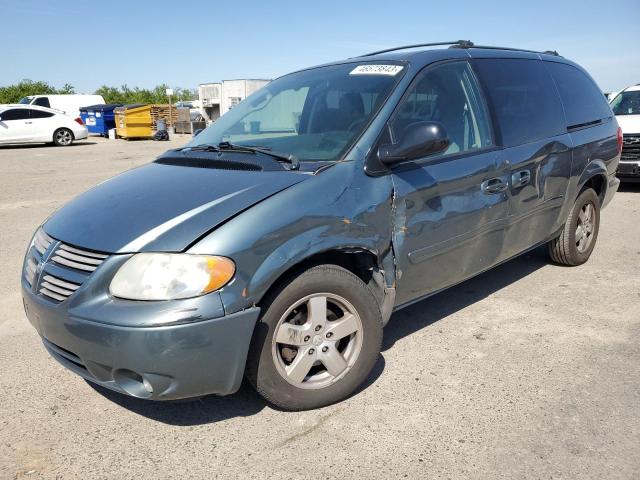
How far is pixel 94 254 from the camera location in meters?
2.49

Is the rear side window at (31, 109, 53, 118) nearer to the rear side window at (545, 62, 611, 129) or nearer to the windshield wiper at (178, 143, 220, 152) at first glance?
the windshield wiper at (178, 143, 220, 152)

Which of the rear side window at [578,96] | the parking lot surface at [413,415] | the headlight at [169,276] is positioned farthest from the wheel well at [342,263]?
the rear side window at [578,96]

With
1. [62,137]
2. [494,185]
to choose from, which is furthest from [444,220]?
[62,137]

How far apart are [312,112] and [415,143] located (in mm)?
861

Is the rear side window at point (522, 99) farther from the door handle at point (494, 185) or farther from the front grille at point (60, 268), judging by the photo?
the front grille at point (60, 268)

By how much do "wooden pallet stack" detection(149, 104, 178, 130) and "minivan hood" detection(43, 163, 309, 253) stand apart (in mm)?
26243

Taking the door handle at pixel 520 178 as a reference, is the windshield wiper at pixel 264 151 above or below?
above

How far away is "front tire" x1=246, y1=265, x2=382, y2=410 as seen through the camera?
2596mm

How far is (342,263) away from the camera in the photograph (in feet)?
9.76

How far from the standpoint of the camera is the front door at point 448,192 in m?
3.12

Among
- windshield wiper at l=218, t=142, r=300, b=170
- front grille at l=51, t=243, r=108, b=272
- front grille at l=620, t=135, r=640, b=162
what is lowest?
front grille at l=620, t=135, r=640, b=162

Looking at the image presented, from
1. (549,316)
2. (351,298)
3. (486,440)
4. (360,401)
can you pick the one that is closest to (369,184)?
(351,298)

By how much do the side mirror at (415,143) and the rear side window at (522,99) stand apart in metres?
1.04

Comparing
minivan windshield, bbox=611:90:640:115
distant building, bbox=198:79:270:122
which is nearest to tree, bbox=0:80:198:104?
distant building, bbox=198:79:270:122
